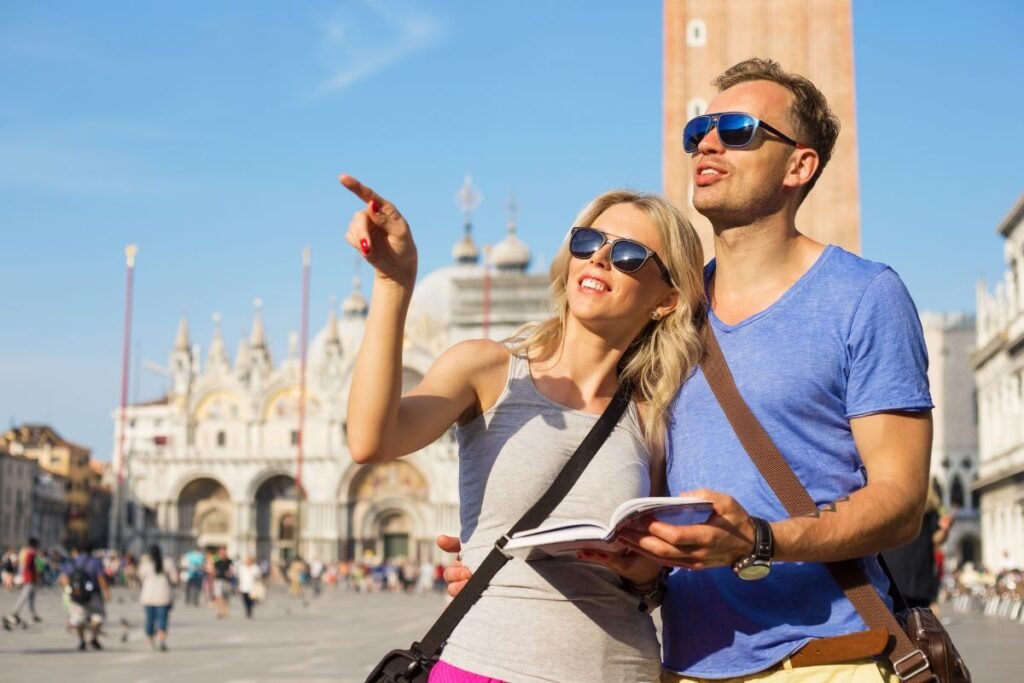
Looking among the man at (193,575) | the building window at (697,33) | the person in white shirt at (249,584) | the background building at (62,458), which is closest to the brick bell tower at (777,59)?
the building window at (697,33)

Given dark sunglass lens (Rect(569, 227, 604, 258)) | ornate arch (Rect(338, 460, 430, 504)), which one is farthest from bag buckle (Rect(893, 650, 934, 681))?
ornate arch (Rect(338, 460, 430, 504))

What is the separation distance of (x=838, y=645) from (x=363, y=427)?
100cm

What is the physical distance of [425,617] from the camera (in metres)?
26.4

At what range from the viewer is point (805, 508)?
263 centimetres

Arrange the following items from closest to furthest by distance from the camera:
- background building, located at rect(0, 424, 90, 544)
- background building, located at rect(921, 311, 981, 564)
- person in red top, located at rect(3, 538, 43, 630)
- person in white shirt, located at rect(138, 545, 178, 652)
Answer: person in white shirt, located at rect(138, 545, 178, 652) → person in red top, located at rect(3, 538, 43, 630) → background building, located at rect(921, 311, 981, 564) → background building, located at rect(0, 424, 90, 544)

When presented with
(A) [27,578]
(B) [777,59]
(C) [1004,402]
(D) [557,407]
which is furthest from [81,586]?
(C) [1004,402]

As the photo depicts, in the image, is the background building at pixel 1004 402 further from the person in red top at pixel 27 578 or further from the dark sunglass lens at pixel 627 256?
the dark sunglass lens at pixel 627 256

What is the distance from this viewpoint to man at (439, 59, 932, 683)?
8.32 feet

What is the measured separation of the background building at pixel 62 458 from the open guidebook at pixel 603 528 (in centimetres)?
8083

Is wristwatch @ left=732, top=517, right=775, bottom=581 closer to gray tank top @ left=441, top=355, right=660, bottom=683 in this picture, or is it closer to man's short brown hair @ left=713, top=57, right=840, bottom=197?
gray tank top @ left=441, top=355, right=660, bottom=683

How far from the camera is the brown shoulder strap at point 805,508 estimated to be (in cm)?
259

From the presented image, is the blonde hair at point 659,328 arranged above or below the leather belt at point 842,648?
above

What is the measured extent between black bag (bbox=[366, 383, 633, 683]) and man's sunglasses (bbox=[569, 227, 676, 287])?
1.19 ft

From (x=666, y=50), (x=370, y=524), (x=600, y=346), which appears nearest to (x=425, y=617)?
(x=666, y=50)
